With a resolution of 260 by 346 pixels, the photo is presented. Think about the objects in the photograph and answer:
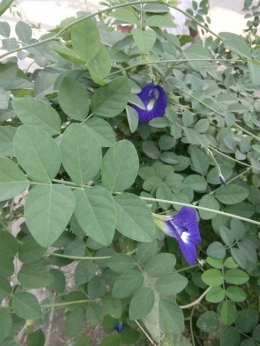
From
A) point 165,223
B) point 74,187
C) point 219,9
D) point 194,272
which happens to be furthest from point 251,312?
point 219,9

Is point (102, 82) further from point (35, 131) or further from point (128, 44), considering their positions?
point (35, 131)

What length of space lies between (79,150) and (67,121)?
24 cm

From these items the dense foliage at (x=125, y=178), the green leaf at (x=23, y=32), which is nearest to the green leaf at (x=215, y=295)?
the dense foliage at (x=125, y=178)

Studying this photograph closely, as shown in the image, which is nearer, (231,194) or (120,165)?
(120,165)

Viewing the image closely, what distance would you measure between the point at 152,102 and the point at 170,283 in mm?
292

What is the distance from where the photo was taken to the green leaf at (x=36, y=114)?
1.47 feet

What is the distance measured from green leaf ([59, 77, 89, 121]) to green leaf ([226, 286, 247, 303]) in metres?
0.35

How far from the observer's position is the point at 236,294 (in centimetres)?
62

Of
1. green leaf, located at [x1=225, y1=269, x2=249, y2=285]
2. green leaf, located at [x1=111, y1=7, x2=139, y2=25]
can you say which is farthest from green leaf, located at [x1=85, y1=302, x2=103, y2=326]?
green leaf, located at [x1=111, y1=7, x2=139, y2=25]

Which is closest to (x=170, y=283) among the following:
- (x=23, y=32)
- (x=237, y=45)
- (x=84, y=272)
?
(x=84, y=272)

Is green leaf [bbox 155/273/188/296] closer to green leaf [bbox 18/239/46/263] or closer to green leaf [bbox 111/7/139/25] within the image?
green leaf [bbox 18/239/46/263]

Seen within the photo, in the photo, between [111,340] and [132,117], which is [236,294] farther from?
[132,117]

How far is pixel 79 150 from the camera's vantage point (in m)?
0.37

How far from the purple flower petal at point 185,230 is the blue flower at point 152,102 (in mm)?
194
